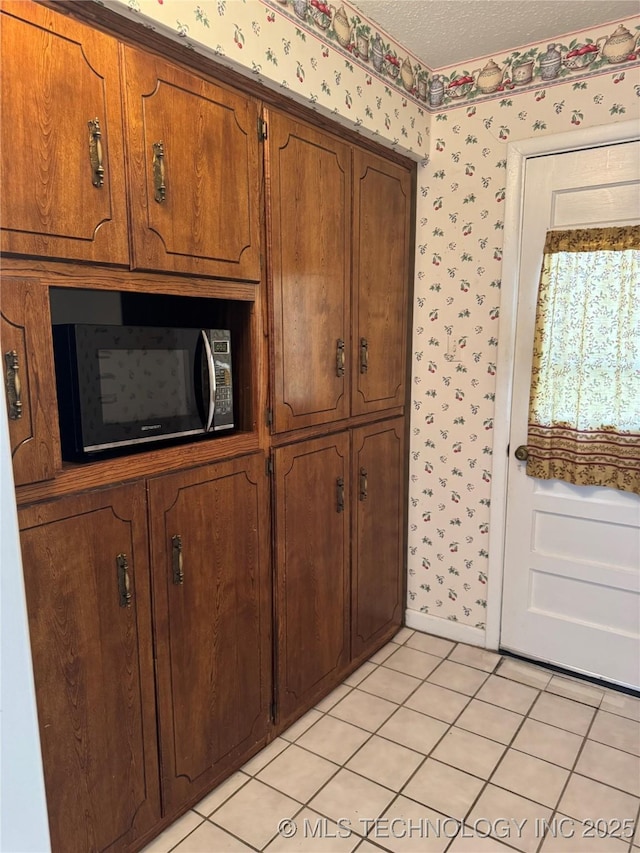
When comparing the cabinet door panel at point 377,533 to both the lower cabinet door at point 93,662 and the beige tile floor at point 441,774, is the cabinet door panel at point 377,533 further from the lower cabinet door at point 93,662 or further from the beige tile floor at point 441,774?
the lower cabinet door at point 93,662

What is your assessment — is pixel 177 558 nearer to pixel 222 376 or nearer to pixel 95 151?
pixel 222 376

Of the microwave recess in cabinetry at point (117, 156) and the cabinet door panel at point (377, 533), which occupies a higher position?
the microwave recess in cabinetry at point (117, 156)

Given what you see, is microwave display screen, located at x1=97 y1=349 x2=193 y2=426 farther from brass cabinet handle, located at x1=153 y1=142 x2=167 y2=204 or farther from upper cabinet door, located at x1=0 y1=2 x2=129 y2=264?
brass cabinet handle, located at x1=153 y1=142 x2=167 y2=204

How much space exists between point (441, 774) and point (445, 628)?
923mm

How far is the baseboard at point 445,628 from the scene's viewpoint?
2791 millimetres

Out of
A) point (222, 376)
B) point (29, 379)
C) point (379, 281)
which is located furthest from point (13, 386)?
point (379, 281)

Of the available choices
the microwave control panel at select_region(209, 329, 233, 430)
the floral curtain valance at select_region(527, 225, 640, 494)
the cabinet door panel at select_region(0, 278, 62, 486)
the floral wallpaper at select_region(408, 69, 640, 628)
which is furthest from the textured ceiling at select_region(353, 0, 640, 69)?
the cabinet door panel at select_region(0, 278, 62, 486)

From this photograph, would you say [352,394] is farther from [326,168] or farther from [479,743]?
[479,743]

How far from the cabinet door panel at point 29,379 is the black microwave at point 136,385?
0.28 feet

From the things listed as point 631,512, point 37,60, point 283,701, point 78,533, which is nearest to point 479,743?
point 283,701

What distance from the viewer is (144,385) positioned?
5.17ft

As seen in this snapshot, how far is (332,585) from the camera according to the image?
2.38 m

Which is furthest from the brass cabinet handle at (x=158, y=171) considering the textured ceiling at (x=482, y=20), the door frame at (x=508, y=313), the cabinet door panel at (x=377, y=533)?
the door frame at (x=508, y=313)

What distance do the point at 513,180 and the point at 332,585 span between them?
1835 mm
